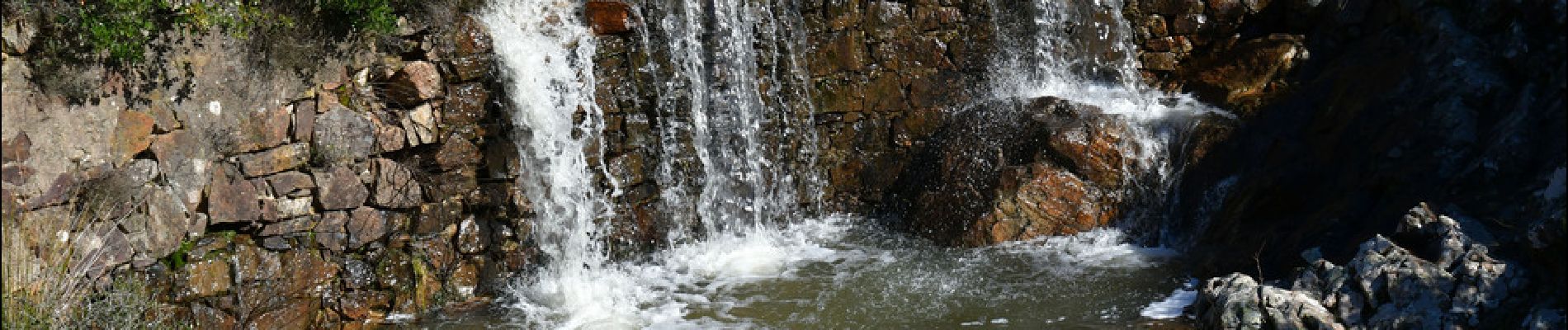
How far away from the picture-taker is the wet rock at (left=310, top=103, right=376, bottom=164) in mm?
5664

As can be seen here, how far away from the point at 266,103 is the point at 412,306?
3.98 feet

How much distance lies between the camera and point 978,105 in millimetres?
7469

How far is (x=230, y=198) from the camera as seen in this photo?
536cm

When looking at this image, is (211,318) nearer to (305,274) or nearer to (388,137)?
(305,274)

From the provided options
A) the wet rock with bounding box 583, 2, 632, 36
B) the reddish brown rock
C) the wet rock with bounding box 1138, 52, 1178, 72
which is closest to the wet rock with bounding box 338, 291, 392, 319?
the reddish brown rock

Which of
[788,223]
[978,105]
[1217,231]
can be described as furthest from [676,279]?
[1217,231]

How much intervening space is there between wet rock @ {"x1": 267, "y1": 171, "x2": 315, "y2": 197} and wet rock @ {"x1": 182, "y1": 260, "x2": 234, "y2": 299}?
40 centimetres

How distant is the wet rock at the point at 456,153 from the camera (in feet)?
20.0

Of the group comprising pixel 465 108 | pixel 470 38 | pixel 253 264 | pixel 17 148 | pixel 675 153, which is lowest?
pixel 253 264

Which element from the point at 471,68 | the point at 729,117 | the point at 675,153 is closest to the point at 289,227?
the point at 471,68

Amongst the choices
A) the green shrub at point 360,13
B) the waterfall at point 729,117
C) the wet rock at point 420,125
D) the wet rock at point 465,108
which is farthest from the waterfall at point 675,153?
the green shrub at point 360,13

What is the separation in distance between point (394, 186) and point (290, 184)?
1.70 ft

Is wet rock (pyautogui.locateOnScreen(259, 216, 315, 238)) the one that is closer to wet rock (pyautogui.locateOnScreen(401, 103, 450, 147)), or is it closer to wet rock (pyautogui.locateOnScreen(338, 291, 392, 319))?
wet rock (pyautogui.locateOnScreen(338, 291, 392, 319))

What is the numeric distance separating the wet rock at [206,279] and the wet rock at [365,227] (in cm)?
61
